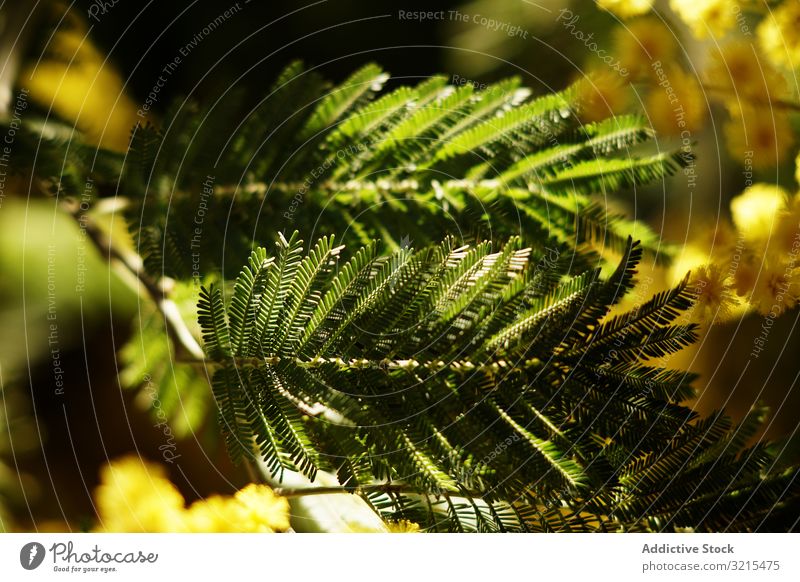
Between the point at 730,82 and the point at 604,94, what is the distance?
0.37ft

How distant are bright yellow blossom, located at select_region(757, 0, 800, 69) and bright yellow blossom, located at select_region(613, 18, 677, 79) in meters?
0.07

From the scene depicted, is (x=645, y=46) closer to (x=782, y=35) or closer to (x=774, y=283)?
(x=782, y=35)

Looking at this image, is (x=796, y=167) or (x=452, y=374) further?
(x=796, y=167)

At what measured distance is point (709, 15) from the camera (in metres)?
0.48

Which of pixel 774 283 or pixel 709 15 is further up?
pixel 709 15

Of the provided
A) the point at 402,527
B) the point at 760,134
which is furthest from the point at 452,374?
the point at 760,134

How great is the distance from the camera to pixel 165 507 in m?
0.45

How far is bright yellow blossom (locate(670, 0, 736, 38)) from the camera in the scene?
484 mm

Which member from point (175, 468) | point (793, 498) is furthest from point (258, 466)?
point (793, 498)

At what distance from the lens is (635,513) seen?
0.34 m

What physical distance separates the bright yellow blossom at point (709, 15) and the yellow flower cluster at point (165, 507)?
0.47 metres

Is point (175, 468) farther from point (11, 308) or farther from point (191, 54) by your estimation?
point (191, 54)
